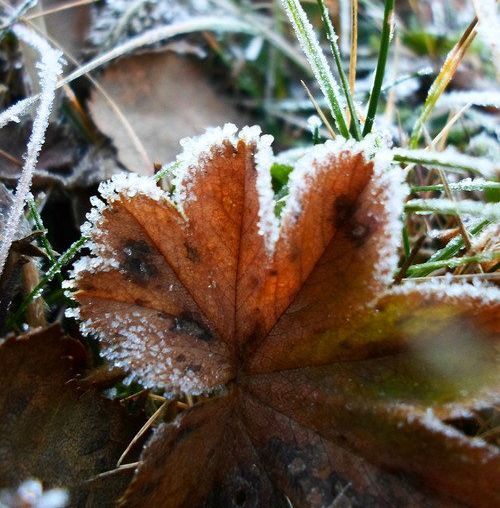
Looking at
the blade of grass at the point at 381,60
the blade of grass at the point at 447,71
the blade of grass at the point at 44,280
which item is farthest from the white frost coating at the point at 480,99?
the blade of grass at the point at 44,280

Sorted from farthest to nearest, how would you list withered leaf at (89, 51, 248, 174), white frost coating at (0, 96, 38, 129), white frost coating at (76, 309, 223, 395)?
withered leaf at (89, 51, 248, 174) < white frost coating at (0, 96, 38, 129) < white frost coating at (76, 309, 223, 395)

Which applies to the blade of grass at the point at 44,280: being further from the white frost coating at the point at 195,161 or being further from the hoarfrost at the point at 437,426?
the hoarfrost at the point at 437,426

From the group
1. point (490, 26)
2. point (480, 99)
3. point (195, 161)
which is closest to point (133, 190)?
point (195, 161)

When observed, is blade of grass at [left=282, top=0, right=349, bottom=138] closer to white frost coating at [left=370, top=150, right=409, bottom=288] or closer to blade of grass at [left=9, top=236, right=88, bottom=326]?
white frost coating at [left=370, top=150, right=409, bottom=288]

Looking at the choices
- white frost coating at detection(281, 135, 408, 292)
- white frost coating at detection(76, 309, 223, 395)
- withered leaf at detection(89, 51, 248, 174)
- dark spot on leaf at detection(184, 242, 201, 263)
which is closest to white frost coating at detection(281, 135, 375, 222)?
white frost coating at detection(281, 135, 408, 292)

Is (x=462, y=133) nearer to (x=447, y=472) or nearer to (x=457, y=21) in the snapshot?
(x=457, y=21)

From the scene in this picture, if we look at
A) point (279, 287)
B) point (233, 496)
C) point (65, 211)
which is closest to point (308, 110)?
point (65, 211)
